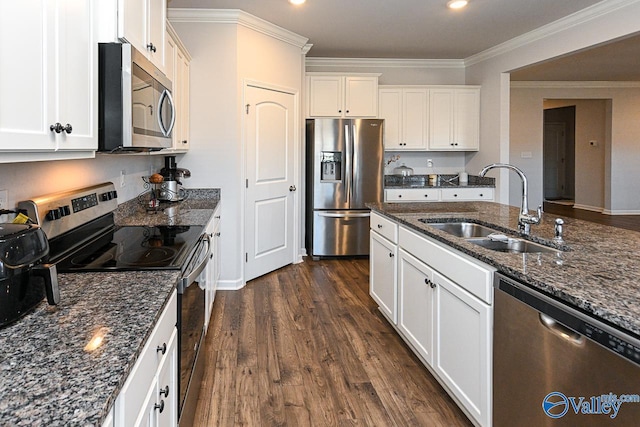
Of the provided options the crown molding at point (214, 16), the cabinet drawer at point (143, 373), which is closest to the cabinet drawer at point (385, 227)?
the cabinet drawer at point (143, 373)

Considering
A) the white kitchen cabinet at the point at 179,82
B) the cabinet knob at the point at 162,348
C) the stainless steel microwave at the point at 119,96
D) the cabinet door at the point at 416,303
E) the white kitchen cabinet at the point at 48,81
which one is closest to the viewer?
the white kitchen cabinet at the point at 48,81

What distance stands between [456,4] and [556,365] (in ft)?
11.4

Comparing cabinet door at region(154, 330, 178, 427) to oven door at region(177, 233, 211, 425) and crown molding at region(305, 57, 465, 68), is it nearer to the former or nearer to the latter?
oven door at region(177, 233, 211, 425)

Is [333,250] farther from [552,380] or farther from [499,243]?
[552,380]

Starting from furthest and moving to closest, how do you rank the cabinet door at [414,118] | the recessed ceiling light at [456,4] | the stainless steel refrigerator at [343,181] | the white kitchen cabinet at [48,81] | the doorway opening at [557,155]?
the doorway opening at [557,155], the cabinet door at [414,118], the stainless steel refrigerator at [343,181], the recessed ceiling light at [456,4], the white kitchen cabinet at [48,81]

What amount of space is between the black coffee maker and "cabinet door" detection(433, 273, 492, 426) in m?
1.49

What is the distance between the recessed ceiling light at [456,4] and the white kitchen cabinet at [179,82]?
7.58ft

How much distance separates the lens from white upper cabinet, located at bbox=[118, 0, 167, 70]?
1679 mm

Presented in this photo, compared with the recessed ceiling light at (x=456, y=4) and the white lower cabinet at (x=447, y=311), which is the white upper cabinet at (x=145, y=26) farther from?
the recessed ceiling light at (x=456, y=4)

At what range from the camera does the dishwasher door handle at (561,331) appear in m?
1.30

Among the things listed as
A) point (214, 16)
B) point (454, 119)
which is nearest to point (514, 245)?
point (214, 16)

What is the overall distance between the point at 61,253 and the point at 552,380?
183 cm

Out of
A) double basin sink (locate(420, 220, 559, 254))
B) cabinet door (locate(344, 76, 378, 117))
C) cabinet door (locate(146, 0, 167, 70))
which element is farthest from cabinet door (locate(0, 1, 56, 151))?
cabinet door (locate(344, 76, 378, 117))

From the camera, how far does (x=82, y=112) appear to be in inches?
55.9
